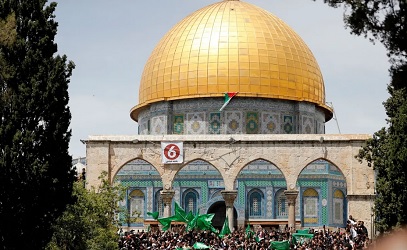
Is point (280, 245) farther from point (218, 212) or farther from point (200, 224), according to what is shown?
point (218, 212)

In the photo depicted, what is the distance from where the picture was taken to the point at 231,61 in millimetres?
38656

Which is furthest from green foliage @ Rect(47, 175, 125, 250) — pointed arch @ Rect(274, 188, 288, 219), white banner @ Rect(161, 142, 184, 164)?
pointed arch @ Rect(274, 188, 288, 219)

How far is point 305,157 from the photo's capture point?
32.4 metres

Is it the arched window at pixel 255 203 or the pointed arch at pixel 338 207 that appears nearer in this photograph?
the arched window at pixel 255 203

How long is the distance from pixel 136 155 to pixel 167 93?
679cm

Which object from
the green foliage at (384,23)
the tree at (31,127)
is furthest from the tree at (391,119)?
the tree at (31,127)

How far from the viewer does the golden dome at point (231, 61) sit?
126 ft

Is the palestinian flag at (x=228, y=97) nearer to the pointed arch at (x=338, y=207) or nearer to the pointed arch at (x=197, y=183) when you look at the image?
the pointed arch at (x=197, y=183)

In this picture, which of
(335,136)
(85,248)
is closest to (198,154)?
(335,136)

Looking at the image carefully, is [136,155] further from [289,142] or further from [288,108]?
[288,108]

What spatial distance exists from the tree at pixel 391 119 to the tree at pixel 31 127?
690cm

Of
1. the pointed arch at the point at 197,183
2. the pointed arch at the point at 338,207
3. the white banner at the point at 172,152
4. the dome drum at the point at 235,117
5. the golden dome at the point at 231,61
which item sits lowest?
the pointed arch at the point at 338,207

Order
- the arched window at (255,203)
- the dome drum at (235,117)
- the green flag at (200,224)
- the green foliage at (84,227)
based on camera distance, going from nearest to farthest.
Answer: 1. the green foliage at (84,227)
2. the green flag at (200,224)
3. the dome drum at (235,117)
4. the arched window at (255,203)

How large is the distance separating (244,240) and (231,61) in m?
13.1
